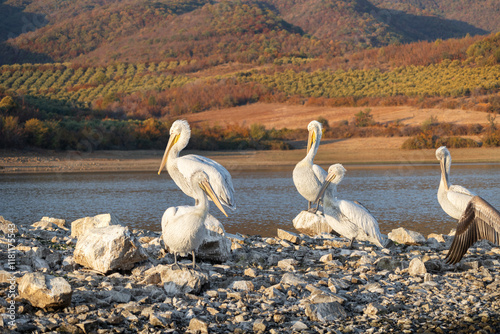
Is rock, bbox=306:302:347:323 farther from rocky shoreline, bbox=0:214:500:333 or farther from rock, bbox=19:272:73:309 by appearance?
rock, bbox=19:272:73:309

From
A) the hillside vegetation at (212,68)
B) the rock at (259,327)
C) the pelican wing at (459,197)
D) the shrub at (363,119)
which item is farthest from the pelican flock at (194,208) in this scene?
the shrub at (363,119)

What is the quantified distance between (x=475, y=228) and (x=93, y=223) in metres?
4.48

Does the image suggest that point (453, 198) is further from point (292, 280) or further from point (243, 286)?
point (243, 286)

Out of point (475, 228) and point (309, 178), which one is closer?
point (475, 228)

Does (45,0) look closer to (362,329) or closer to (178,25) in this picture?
(178,25)

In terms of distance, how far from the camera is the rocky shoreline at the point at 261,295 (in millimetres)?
3797

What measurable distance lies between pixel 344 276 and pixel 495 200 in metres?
7.37

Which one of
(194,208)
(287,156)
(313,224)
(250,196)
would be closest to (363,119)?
(287,156)

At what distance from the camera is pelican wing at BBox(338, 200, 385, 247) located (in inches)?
253

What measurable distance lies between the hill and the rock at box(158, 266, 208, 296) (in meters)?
49.8

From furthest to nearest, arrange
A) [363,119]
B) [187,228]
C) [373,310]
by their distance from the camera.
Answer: [363,119]
[187,228]
[373,310]

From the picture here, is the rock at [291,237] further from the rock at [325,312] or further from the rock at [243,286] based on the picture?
the rock at [325,312]

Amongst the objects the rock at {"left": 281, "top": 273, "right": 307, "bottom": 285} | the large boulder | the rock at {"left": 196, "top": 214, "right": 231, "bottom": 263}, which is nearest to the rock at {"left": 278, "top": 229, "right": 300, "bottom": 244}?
the rock at {"left": 196, "top": 214, "right": 231, "bottom": 263}

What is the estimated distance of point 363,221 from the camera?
6430 millimetres
